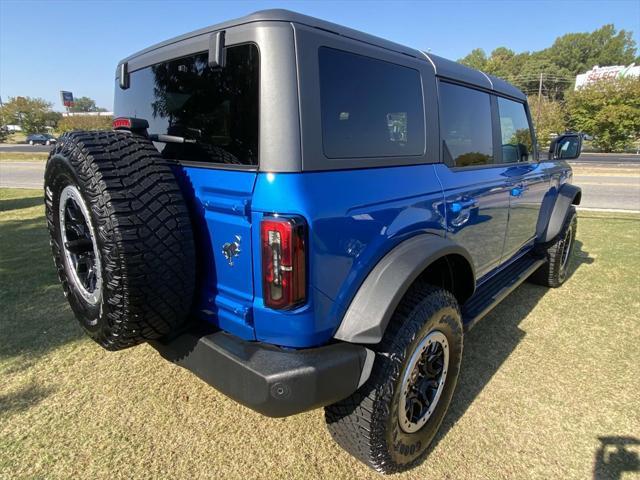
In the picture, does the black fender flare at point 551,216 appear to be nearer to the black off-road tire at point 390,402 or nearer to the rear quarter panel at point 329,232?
the black off-road tire at point 390,402

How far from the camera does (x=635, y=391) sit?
2.64 m

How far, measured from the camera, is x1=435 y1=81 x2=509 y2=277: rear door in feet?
7.72

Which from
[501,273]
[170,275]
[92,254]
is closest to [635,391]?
[501,273]

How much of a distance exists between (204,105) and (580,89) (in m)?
42.4

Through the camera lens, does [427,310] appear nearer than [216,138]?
No

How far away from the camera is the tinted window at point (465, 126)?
2.40 meters

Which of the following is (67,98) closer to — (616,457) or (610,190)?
(610,190)

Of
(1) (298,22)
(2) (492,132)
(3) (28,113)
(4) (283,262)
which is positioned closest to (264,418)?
(4) (283,262)

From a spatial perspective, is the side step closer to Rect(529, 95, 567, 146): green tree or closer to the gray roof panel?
the gray roof panel

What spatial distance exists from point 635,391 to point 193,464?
287cm

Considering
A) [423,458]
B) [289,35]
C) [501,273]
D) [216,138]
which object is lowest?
[423,458]

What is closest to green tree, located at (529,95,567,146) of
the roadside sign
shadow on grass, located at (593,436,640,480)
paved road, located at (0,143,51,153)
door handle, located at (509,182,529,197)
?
door handle, located at (509,182,529,197)

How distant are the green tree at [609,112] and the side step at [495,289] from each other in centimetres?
3699

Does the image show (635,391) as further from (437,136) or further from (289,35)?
(289,35)
